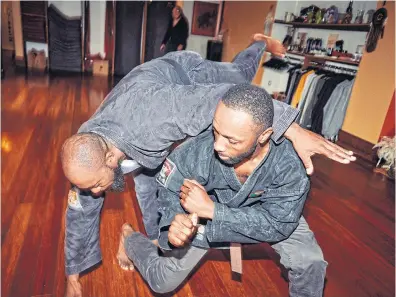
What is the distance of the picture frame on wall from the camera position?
778 cm

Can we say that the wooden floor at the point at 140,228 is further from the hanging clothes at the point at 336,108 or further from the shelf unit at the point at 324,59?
the shelf unit at the point at 324,59

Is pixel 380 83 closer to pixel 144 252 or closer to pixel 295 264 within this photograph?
pixel 295 264

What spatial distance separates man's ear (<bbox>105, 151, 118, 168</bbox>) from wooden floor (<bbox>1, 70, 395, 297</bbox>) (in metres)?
0.73

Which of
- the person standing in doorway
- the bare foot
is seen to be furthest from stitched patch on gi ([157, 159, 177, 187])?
the person standing in doorway

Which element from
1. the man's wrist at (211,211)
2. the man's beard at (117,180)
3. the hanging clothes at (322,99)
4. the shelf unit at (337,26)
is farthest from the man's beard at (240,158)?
the shelf unit at (337,26)

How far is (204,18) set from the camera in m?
7.87

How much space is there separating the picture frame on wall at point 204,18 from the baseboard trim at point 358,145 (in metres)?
4.79

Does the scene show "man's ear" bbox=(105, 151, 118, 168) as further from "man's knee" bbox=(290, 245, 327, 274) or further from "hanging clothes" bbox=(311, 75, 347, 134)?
"hanging clothes" bbox=(311, 75, 347, 134)

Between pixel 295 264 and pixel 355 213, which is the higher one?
pixel 295 264

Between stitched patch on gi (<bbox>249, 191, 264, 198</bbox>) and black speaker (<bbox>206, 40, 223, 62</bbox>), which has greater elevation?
black speaker (<bbox>206, 40, 223, 62</bbox>)

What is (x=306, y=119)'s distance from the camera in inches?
179

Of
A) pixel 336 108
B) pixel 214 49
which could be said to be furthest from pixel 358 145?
pixel 214 49

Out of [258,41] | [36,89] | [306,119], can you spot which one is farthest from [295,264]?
[36,89]

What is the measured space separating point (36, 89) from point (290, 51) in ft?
13.8
